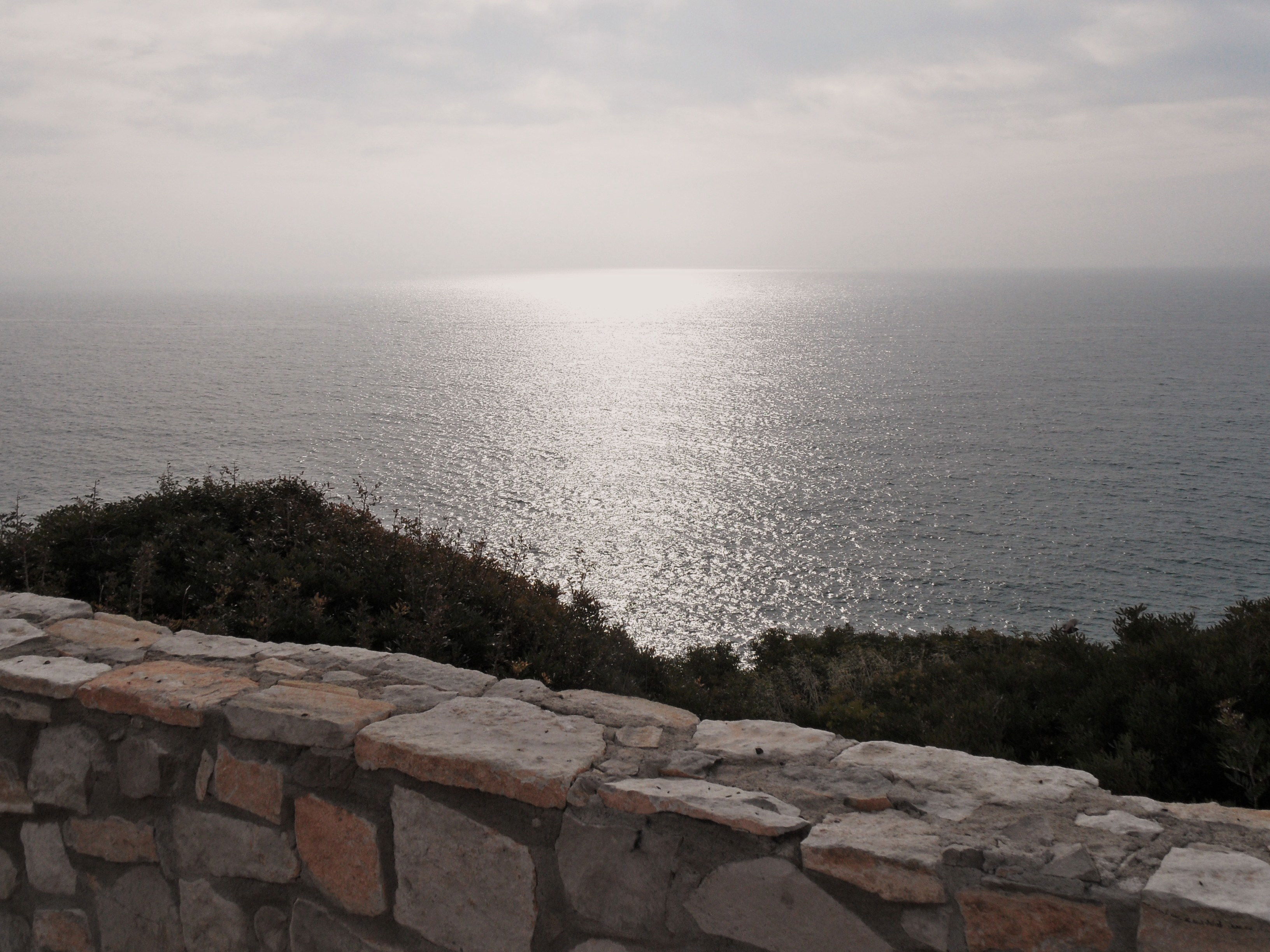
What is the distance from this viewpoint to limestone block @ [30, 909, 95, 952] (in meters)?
3.03

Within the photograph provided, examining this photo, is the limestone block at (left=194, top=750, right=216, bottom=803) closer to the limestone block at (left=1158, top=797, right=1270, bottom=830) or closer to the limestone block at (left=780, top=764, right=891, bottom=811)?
the limestone block at (left=780, top=764, right=891, bottom=811)

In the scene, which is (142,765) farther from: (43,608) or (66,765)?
(43,608)

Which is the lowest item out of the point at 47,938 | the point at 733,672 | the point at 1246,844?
the point at 733,672

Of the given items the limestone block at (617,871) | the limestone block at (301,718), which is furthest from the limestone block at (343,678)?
the limestone block at (617,871)

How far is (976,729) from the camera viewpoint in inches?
192

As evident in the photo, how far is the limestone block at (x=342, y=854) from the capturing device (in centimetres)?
257

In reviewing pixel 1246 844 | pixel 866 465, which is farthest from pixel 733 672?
pixel 866 465

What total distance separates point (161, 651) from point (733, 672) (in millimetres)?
8230

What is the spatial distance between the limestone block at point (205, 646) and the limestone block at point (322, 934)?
104 cm

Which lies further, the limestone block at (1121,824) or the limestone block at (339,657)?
the limestone block at (339,657)

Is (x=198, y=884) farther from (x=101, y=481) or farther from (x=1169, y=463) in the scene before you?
(x=1169, y=463)

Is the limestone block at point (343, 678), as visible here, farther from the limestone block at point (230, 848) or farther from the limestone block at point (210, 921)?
the limestone block at point (210, 921)

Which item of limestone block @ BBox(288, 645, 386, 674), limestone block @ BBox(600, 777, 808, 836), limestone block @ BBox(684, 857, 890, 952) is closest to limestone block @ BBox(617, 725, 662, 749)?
limestone block @ BBox(600, 777, 808, 836)

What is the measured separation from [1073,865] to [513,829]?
1367 millimetres
